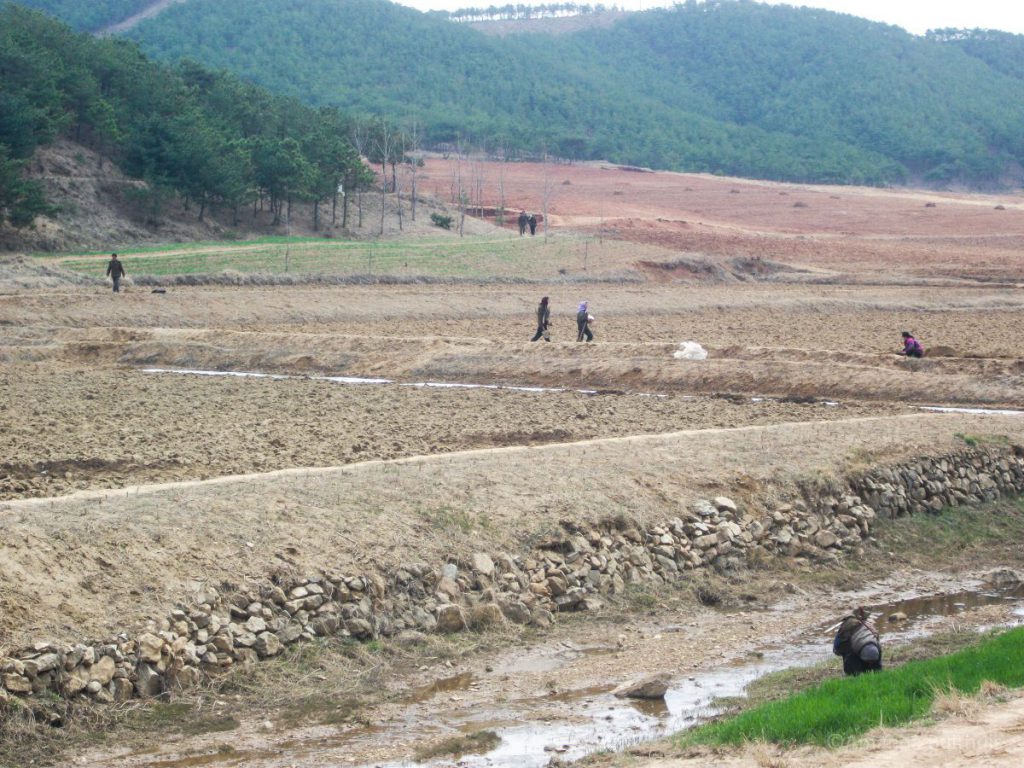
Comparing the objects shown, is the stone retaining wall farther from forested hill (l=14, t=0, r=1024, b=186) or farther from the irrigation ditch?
forested hill (l=14, t=0, r=1024, b=186)

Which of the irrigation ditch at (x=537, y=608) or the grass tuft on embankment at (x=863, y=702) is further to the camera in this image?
the irrigation ditch at (x=537, y=608)

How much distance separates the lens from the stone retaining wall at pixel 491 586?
10516mm

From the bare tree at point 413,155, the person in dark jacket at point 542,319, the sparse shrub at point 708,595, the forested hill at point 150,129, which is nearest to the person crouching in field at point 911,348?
the person in dark jacket at point 542,319

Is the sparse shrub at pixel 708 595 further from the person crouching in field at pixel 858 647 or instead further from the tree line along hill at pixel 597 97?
the tree line along hill at pixel 597 97

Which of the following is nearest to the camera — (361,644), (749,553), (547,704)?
(547,704)

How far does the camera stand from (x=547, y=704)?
11000mm

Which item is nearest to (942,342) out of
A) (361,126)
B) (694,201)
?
(361,126)

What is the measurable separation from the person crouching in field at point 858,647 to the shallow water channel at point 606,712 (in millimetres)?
959

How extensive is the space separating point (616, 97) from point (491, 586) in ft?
541

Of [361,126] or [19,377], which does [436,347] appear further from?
[361,126]

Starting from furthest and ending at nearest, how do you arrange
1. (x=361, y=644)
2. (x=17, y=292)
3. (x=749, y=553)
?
(x=17, y=292) → (x=749, y=553) → (x=361, y=644)

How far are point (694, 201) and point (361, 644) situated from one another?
94.3 metres

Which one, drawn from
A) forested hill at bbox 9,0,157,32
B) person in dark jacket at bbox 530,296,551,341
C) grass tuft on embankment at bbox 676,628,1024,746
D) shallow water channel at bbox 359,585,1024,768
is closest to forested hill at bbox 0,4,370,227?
person in dark jacket at bbox 530,296,551,341

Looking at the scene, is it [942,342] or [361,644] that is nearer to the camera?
Result: [361,644]
